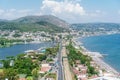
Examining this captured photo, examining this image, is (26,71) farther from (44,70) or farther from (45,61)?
(45,61)

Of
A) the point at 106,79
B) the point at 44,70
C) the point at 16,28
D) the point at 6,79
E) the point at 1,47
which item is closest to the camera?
the point at 106,79

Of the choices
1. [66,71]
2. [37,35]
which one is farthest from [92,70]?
[37,35]

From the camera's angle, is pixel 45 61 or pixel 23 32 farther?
pixel 23 32

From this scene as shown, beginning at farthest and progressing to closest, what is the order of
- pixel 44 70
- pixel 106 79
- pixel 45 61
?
pixel 45 61
pixel 44 70
pixel 106 79

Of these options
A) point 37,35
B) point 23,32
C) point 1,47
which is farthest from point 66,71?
point 23,32

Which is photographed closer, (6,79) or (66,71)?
(6,79)

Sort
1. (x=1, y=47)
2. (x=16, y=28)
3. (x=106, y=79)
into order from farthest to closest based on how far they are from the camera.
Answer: (x=16, y=28) → (x=1, y=47) → (x=106, y=79)

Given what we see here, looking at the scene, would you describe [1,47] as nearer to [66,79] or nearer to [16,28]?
[16,28]

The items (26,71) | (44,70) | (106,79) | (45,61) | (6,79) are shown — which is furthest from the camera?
(45,61)

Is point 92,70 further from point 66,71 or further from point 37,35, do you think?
point 37,35
